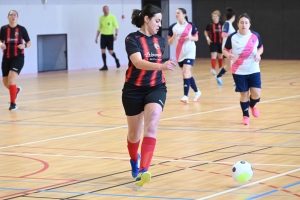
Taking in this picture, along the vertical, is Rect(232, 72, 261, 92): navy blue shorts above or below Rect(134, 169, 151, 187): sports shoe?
above

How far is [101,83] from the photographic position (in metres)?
19.1

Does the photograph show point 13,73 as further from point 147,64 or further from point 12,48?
point 147,64

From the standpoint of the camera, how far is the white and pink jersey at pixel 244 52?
10.8 metres

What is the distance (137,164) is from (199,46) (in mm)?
23478

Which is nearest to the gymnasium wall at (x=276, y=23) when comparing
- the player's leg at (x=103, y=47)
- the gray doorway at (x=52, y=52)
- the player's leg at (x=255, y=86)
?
the player's leg at (x=103, y=47)

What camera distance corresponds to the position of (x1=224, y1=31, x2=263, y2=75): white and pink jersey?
10.8 metres

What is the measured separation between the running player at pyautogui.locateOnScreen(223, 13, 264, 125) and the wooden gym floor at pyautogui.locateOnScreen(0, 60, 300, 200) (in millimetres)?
573

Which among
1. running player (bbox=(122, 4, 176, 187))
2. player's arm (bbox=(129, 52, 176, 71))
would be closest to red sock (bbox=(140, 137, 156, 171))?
running player (bbox=(122, 4, 176, 187))

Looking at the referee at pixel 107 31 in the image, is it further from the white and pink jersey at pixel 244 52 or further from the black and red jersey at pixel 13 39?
the white and pink jersey at pixel 244 52

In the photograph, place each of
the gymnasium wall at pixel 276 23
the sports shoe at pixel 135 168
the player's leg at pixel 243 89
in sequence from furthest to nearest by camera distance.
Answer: the gymnasium wall at pixel 276 23 → the player's leg at pixel 243 89 → the sports shoe at pixel 135 168

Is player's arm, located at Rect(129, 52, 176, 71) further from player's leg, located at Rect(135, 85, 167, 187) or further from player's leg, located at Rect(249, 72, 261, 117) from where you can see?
player's leg, located at Rect(249, 72, 261, 117)

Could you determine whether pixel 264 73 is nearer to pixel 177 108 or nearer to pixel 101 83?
pixel 101 83

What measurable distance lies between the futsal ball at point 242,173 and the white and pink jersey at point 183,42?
764cm

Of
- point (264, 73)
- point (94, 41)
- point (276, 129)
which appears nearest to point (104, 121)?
point (276, 129)
